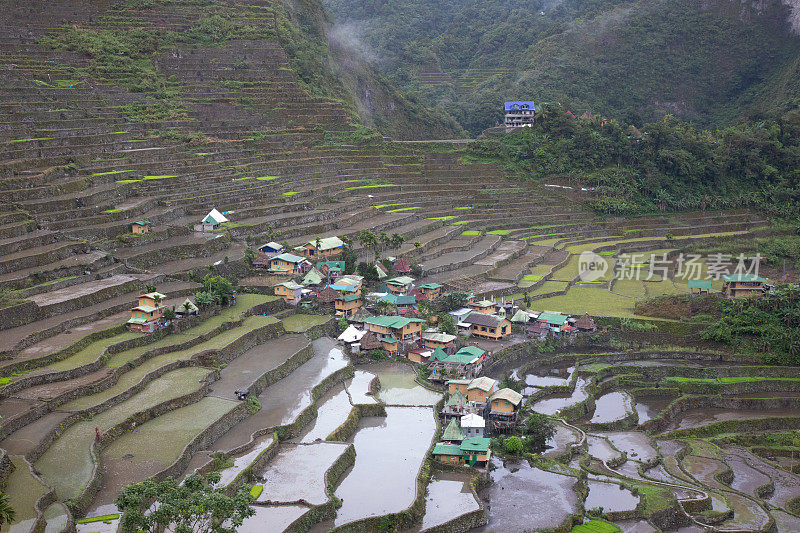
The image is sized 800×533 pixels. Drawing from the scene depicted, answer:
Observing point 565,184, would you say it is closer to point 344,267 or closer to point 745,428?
point 344,267

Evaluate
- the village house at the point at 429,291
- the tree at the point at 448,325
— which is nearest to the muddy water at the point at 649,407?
the tree at the point at 448,325

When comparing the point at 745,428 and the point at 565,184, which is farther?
the point at 565,184

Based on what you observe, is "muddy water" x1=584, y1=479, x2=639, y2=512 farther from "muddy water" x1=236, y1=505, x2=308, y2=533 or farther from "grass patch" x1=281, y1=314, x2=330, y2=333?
"grass patch" x1=281, y1=314, x2=330, y2=333

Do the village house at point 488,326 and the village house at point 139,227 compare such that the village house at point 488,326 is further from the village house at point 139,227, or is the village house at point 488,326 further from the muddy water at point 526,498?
the village house at point 139,227

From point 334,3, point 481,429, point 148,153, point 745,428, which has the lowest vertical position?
point 745,428

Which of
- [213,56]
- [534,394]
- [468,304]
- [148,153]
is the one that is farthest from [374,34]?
[534,394]

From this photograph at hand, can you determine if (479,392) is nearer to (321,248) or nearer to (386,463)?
(386,463)

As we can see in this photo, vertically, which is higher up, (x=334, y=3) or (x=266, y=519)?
(x=334, y=3)

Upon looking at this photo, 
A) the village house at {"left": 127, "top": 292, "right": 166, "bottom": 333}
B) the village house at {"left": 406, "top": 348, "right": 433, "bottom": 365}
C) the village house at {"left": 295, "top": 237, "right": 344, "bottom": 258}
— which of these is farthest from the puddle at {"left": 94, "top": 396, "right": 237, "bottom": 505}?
the village house at {"left": 295, "top": 237, "right": 344, "bottom": 258}
